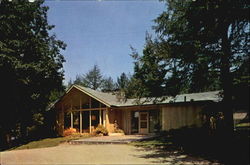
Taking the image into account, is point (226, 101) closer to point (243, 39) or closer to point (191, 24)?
point (243, 39)

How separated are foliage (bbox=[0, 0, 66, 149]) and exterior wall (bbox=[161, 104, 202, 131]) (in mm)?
12258

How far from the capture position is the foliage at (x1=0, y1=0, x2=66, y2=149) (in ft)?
67.8

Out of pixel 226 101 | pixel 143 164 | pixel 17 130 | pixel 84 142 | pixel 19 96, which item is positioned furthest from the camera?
pixel 17 130

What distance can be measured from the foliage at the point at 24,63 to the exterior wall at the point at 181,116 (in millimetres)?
12258

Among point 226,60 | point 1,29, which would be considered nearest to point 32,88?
point 1,29

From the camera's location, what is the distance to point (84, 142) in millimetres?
19375

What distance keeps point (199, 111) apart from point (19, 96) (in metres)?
17.4

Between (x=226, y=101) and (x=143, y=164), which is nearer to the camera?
(x=143, y=164)

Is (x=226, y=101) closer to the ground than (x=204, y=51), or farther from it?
closer to the ground

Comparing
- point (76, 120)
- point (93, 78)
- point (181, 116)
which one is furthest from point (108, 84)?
point (181, 116)

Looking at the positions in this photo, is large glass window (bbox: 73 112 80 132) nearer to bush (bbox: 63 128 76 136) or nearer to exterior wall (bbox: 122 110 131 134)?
bush (bbox: 63 128 76 136)

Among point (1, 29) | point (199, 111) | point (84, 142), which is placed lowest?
point (84, 142)

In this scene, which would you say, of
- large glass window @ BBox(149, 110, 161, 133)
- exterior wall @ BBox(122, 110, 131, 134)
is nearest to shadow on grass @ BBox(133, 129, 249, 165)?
large glass window @ BBox(149, 110, 161, 133)

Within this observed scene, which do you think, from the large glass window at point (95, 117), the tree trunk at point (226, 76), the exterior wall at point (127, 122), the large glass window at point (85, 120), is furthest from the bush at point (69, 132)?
the tree trunk at point (226, 76)
